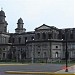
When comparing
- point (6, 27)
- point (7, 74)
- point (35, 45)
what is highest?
point (6, 27)

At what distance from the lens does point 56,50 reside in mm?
102375

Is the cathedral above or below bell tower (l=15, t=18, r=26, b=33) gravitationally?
below

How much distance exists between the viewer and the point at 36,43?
105 metres

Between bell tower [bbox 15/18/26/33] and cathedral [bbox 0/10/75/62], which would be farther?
bell tower [bbox 15/18/26/33]

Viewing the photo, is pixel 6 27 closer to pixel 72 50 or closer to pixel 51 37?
pixel 51 37

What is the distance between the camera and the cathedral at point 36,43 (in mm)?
102125

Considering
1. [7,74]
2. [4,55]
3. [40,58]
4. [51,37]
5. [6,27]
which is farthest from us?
[6,27]

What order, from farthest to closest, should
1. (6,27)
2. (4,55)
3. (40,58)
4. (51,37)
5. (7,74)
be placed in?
(6,27) → (4,55) → (51,37) → (40,58) → (7,74)

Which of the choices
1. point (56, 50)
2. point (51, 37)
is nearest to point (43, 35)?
point (51, 37)

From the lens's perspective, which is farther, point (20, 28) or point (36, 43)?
point (20, 28)

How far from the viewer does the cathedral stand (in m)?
102

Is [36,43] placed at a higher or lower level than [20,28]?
lower

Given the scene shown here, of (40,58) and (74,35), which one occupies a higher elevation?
(74,35)

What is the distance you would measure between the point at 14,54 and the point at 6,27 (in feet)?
43.4
